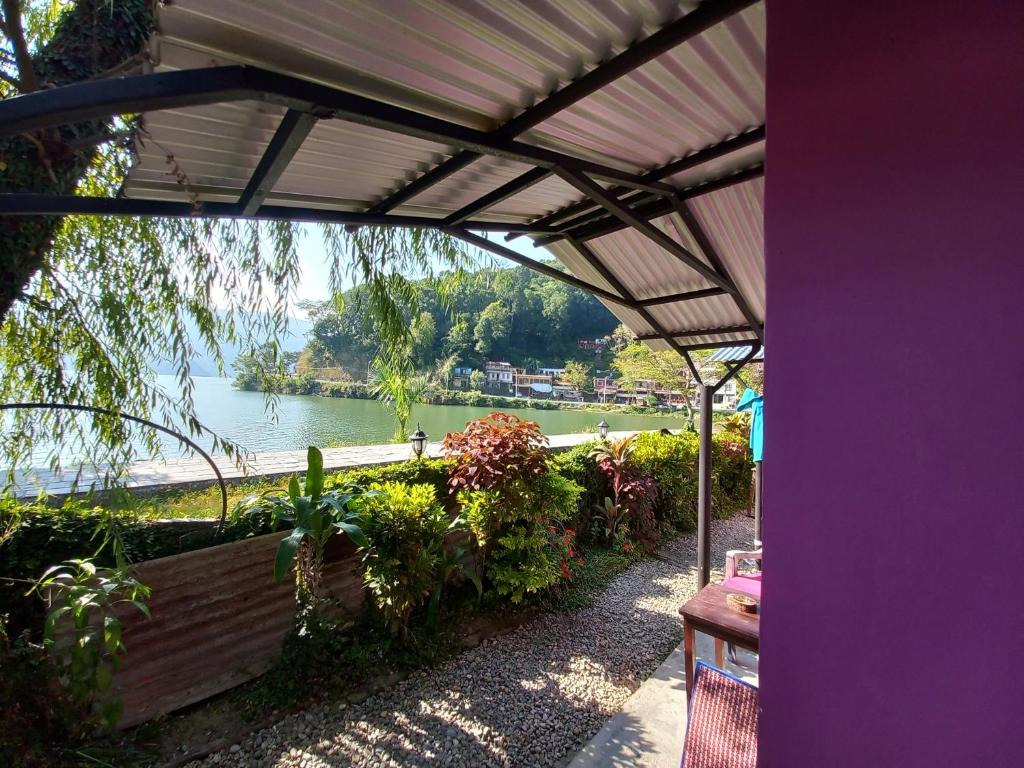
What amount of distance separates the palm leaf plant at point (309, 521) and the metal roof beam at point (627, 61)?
2.16 metres

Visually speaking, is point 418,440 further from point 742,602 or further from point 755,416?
point 755,416

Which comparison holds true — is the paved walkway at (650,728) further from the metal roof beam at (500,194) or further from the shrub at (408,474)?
the metal roof beam at (500,194)

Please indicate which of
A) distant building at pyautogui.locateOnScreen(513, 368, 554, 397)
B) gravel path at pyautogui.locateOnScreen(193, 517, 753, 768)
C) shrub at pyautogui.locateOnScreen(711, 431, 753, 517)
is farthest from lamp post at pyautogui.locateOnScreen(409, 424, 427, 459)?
distant building at pyautogui.locateOnScreen(513, 368, 554, 397)

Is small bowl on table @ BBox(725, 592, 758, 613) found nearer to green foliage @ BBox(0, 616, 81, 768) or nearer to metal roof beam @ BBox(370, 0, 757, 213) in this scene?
metal roof beam @ BBox(370, 0, 757, 213)

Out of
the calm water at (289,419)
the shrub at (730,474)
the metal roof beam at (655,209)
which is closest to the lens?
the metal roof beam at (655,209)

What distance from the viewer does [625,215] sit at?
1896 mm

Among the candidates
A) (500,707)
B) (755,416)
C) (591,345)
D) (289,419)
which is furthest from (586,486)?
(591,345)

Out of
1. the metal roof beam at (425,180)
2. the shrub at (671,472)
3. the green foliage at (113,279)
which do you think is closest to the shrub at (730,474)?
the shrub at (671,472)

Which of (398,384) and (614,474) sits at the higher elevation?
(398,384)

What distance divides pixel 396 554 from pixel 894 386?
8.53 feet

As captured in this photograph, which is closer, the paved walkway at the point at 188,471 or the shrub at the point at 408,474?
the paved walkway at the point at 188,471

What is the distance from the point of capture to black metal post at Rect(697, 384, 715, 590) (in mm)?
3608

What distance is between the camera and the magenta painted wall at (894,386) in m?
0.74

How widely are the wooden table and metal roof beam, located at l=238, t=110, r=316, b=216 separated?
2302 millimetres
